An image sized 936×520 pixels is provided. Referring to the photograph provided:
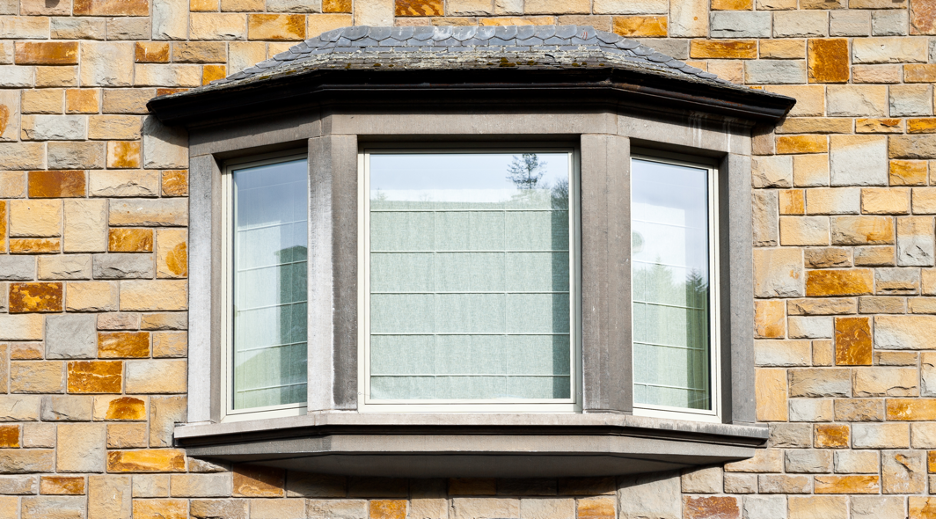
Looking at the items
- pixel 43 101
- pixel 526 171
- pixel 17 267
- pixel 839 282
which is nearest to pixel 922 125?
pixel 839 282

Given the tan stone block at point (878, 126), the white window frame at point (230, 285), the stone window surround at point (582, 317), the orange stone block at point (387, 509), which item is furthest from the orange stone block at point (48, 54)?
the tan stone block at point (878, 126)

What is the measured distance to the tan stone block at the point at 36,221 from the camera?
9492 mm

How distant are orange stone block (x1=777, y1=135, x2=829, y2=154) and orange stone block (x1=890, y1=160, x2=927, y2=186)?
1.68 ft

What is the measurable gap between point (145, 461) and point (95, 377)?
2.35 feet

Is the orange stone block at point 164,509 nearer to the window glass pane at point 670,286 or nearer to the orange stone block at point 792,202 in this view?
the window glass pane at point 670,286

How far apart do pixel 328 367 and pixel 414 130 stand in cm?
176

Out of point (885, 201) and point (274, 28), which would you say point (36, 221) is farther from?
point (885, 201)

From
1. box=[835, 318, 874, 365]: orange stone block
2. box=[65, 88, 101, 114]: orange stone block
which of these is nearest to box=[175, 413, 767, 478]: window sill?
box=[835, 318, 874, 365]: orange stone block

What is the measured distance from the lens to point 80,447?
9.21 meters

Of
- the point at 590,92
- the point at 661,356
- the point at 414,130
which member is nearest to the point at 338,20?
the point at 414,130

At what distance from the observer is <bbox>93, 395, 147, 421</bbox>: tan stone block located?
9.23m

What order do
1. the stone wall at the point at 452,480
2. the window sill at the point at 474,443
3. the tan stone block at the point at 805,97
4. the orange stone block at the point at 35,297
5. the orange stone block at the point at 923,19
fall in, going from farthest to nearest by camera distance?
the orange stone block at the point at 923,19 < the tan stone block at the point at 805,97 < the orange stone block at the point at 35,297 < the stone wall at the point at 452,480 < the window sill at the point at 474,443

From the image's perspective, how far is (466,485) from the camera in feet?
29.6

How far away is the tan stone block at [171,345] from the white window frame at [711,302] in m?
3.20
